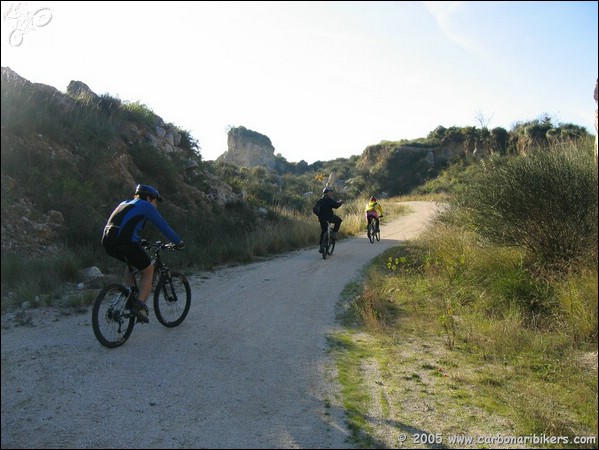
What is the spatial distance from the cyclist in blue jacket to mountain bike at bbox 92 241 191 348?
0.12 meters

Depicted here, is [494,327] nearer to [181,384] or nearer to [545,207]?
[545,207]

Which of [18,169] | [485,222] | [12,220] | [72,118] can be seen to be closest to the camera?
[485,222]

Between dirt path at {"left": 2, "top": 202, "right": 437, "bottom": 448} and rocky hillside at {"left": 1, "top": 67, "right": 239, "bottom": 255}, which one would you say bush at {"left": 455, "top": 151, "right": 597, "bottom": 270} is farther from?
rocky hillside at {"left": 1, "top": 67, "right": 239, "bottom": 255}

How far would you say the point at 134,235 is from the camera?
6.23 m

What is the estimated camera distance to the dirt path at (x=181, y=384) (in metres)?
3.87

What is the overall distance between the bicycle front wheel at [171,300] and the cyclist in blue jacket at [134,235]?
0.46m

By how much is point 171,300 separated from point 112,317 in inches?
49.3

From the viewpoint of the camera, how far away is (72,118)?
15.8 m

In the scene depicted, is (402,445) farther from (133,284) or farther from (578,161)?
(578,161)

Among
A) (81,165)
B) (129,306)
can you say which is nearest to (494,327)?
A: (129,306)

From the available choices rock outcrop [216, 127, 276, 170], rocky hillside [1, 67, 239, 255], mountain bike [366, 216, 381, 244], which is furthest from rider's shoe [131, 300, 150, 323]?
rock outcrop [216, 127, 276, 170]

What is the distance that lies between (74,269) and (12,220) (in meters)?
2.57

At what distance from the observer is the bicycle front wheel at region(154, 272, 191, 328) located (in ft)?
22.5

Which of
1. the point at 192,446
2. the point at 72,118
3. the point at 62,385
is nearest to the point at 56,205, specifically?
the point at 72,118
